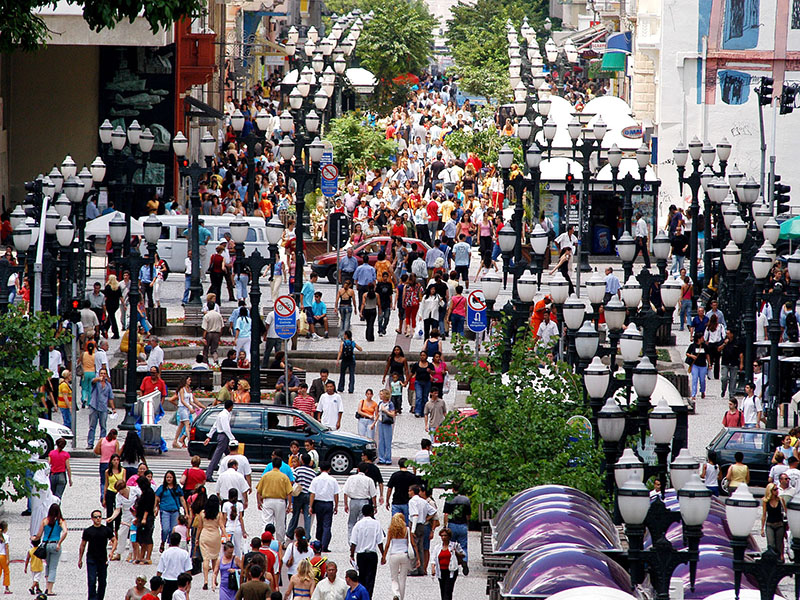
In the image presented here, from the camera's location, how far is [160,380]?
90.7 feet

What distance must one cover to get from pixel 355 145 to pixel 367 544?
113 feet

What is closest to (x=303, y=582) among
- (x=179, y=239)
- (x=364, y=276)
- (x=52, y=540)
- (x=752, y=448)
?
(x=52, y=540)

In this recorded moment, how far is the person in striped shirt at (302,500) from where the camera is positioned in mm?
20938

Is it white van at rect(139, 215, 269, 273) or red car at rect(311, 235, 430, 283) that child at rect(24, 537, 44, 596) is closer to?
red car at rect(311, 235, 430, 283)

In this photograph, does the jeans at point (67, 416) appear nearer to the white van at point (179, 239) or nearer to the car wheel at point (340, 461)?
the car wheel at point (340, 461)

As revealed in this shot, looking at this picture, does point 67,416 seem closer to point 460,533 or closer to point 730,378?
point 460,533

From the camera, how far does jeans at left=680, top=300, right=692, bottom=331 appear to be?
35500mm

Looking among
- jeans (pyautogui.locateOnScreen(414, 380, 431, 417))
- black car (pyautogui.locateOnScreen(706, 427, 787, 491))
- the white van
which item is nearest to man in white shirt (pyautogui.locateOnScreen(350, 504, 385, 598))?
black car (pyautogui.locateOnScreen(706, 427, 787, 491))

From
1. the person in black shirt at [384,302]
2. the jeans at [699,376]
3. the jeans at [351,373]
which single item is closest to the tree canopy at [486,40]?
the person in black shirt at [384,302]

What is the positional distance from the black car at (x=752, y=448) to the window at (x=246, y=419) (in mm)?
6451

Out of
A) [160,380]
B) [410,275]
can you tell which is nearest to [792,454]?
[160,380]

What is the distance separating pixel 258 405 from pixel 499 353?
404cm

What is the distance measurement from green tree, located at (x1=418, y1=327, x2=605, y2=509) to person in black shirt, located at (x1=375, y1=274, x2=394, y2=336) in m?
12.5

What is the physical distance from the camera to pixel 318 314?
3394 centimetres
